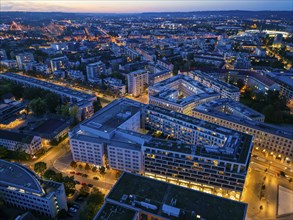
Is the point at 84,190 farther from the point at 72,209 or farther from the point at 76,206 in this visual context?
the point at 72,209

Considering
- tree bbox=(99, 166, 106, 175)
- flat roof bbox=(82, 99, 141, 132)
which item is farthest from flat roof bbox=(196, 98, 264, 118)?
tree bbox=(99, 166, 106, 175)

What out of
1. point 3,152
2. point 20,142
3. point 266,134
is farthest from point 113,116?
point 266,134

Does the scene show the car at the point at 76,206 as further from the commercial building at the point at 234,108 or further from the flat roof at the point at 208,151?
the commercial building at the point at 234,108

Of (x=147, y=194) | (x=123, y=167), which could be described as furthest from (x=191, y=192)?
→ (x=123, y=167)

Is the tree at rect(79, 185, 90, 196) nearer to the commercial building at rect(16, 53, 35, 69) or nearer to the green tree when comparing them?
the green tree

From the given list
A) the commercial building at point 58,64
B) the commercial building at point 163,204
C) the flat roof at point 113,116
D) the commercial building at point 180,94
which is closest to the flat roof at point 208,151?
the commercial building at point 163,204

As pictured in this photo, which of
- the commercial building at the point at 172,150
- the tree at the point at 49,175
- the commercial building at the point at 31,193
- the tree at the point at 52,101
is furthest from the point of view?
the tree at the point at 52,101
